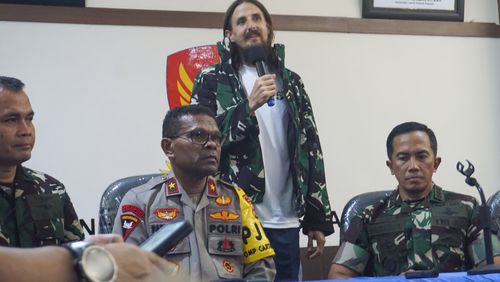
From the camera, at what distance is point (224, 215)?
2.65m

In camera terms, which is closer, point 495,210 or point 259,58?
point 259,58

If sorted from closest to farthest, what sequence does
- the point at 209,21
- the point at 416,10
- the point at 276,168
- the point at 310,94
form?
the point at 276,168, the point at 209,21, the point at 310,94, the point at 416,10

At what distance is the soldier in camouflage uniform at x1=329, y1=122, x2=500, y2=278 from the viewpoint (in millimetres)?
2955

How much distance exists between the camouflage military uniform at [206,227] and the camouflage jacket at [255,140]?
0.99 ft

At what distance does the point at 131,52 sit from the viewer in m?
4.39

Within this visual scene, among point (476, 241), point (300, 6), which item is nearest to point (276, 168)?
point (476, 241)

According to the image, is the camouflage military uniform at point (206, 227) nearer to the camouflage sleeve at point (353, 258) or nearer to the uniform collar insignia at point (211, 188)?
the uniform collar insignia at point (211, 188)

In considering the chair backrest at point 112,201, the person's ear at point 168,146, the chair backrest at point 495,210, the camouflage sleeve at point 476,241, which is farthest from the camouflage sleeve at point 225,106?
the chair backrest at point 495,210

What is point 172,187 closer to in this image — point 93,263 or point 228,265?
point 228,265

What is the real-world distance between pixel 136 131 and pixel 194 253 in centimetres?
192

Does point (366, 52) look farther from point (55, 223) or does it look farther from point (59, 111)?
point (55, 223)

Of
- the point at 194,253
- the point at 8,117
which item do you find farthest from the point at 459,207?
the point at 8,117

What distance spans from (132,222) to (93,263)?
165 centimetres

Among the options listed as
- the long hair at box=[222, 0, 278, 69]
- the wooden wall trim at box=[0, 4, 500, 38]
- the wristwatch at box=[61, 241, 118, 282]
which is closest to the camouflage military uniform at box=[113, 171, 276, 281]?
the long hair at box=[222, 0, 278, 69]
